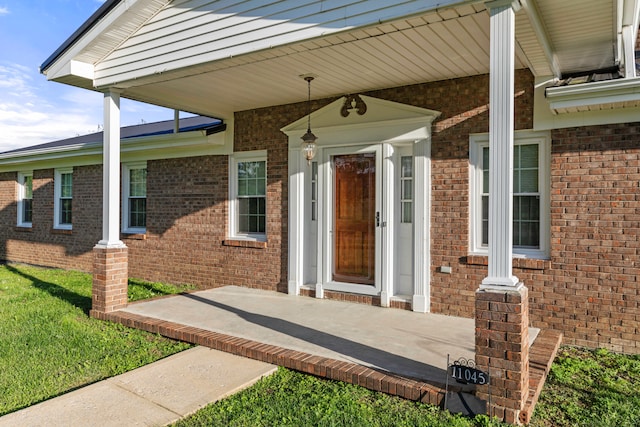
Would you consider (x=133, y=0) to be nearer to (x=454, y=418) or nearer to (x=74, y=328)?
(x=74, y=328)

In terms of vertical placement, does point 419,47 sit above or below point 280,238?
above

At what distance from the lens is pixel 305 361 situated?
4.18 metres

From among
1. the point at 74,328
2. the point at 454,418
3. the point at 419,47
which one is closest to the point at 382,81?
the point at 419,47

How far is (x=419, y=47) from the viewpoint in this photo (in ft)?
15.5

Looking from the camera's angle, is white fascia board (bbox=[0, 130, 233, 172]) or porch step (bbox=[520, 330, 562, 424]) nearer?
porch step (bbox=[520, 330, 562, 424])

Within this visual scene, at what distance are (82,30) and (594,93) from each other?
19.7 feet

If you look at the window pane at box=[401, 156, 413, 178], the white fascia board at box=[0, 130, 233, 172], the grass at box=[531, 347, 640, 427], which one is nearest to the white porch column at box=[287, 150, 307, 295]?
the white fascia board at box=[0, 130, 233, 172]

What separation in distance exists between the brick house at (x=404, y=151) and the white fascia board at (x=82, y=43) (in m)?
0.02

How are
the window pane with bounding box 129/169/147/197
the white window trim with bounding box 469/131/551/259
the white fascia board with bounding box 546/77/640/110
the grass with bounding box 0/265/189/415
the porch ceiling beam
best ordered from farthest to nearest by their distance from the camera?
the window pane with bounding box 129/169/147/197 → the white window trim with bounding box 469/131/551/259 → the white fascia board with bounding box 546/77/640/110 → the grass with bounding box 0/265/189/415 → the porch ceiling beam

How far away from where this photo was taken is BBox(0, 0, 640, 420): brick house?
4023 mm

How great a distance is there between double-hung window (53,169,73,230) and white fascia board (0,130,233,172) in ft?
0.98

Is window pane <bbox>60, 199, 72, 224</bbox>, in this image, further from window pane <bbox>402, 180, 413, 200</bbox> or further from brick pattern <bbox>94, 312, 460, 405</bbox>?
window pane <bbox>402, 180, 413, 200</bbox>

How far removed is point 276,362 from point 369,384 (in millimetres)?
996

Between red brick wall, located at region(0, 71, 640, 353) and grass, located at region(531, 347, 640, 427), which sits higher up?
red brick wall, located at region(0, 71, 640, 353)
